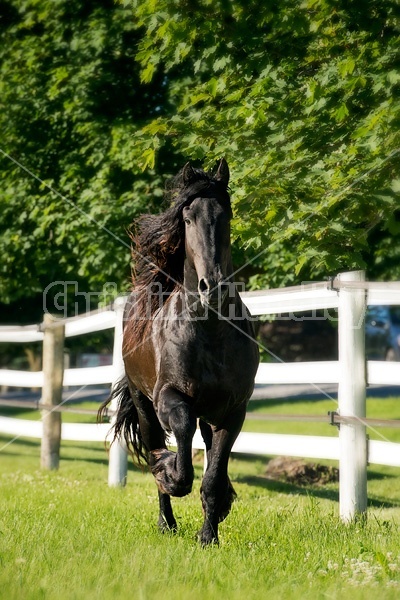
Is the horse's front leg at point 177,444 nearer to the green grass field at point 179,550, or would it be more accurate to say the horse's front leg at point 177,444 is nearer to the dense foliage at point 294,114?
the green grass field at point 179,550

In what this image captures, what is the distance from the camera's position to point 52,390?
9602mm

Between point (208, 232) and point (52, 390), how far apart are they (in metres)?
5.58

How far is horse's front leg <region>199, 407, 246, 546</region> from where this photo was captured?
480cm

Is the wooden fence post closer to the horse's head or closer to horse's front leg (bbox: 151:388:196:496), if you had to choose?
horse's front leg (bbox: 151:388:196:496)

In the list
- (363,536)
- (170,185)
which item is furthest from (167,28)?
(363,536)

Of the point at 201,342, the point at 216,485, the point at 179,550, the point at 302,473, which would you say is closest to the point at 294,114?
the point at 201,342

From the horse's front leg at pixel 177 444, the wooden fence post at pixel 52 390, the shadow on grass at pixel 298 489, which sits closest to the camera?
the horse's front leg at pixel 177 444

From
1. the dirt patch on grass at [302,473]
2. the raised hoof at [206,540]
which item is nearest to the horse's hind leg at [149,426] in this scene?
the raised hoof at [206,540]

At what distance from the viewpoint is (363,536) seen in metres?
4.83

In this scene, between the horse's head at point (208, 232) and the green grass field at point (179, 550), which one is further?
the horse's head at point (208, 232)

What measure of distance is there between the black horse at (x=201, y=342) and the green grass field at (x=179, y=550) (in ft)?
1.30

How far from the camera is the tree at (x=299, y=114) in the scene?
19.1ft

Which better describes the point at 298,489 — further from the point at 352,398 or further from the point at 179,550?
the point at 179,550

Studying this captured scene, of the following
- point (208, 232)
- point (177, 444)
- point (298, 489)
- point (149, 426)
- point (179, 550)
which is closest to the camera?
point (179, 550)
